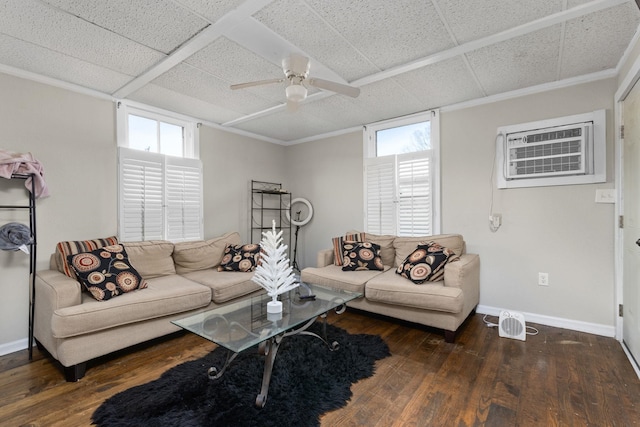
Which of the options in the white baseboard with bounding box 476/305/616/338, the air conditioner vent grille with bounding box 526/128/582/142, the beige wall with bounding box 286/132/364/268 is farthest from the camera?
the beige wall with bounding box 286/132/364/268

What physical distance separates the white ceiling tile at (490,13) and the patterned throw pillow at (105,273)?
9.79 feet

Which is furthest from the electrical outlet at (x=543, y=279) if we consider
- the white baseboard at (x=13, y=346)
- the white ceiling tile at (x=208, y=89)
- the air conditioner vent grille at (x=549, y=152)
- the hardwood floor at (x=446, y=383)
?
the white baseboard at (x=13, y=346)

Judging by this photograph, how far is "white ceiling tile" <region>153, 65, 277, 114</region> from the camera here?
2.60m

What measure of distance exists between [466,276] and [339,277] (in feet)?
3.94

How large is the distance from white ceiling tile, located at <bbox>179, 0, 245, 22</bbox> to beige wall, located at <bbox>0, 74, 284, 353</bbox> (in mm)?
1833

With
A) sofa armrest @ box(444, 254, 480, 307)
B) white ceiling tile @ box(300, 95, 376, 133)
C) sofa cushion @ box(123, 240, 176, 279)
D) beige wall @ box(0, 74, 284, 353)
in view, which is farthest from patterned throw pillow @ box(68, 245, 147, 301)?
sofa armrest @ box(444, 254, 480, 307)

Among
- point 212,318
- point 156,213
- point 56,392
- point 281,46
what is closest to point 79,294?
point 56,392

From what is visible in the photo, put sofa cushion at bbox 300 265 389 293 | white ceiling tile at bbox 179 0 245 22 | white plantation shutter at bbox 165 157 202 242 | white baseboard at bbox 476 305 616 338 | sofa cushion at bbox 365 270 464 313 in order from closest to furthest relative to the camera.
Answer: white ceiling tile at bbox 179 0 245 22 < sofa cushion at bbox 365 270 464 313 < white baseboard at bbox 476 305 616 338 < sofa cushion at bbox 300 265 389 293 < white plantation shutter at bbox 165 157 202 242

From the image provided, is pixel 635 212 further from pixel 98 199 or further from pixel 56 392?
pixel 98 199

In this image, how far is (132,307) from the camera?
7.29 ft

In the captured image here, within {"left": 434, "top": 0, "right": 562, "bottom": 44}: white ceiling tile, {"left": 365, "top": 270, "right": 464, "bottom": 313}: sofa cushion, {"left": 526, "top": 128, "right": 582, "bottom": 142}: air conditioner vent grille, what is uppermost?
{"left": 434, "top": 0, "right": 562, "bottom": 44}: white ceiling tile

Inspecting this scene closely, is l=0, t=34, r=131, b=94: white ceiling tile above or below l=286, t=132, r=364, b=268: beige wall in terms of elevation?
above

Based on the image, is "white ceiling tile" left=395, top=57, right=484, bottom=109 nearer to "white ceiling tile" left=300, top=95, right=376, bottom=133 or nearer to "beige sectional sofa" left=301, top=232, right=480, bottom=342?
"white ceiling tile" left=300, top=95, right=376, bottom=133

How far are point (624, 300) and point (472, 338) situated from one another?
123 centimetres
